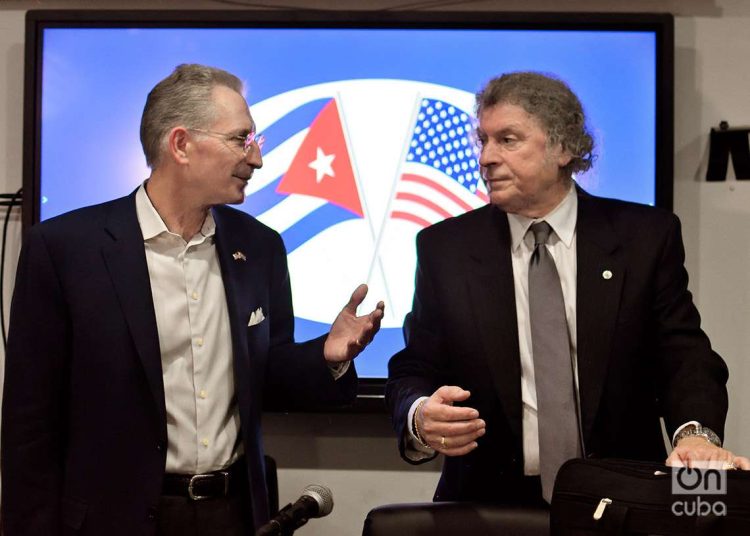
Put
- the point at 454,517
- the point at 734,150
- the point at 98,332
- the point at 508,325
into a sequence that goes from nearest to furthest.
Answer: the point at 454,517 < the point at 98,332 < the point at 508,325 < the point at 734,150

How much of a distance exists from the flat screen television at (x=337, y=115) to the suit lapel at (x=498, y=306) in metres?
0.95

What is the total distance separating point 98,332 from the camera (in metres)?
1.96

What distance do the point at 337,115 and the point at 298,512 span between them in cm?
195

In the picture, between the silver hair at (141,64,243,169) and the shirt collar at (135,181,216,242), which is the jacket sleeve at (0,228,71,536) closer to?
the shirt collar at (135,181,216,242)

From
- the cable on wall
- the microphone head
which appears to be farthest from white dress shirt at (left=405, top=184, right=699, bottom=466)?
the cable on wall

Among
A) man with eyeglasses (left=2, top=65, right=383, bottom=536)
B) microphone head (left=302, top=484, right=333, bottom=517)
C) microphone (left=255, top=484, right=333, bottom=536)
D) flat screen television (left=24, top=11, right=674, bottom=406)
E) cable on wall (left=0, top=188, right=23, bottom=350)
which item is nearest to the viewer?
microphone (left=255, top=484, right=333, bottom=536)

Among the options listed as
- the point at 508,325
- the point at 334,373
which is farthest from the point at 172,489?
the point at 508,325

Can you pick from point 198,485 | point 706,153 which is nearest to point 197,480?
point 198,485

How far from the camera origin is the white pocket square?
2123 mm

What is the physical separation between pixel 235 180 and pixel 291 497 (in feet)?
5.00

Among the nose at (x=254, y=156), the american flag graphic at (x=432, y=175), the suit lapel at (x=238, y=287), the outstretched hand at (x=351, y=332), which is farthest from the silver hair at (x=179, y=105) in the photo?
the american flag graphic at (x=432, y=175)

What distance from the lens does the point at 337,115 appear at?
3143 millimetres

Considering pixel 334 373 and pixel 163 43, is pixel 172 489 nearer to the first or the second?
pixel 334 373

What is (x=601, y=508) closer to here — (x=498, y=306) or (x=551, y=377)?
(x=551, y=377)
